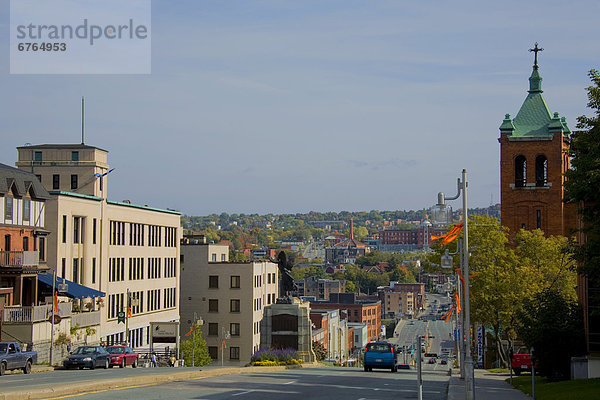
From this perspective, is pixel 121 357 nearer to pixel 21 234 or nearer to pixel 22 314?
pixel 22 314

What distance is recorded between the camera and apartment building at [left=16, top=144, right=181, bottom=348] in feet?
207

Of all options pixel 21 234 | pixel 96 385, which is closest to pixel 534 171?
pixel 21 234

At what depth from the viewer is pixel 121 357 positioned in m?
45.0

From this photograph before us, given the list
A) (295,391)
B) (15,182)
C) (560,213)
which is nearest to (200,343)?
(15,182)

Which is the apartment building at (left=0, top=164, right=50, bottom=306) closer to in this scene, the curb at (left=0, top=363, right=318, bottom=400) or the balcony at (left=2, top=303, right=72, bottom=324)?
the balcony at (left=2, top=303, right=72, bottom=324)

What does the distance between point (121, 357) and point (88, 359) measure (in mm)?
4888

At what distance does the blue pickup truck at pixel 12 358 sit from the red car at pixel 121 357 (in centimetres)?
735

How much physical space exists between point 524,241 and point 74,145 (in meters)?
39.8

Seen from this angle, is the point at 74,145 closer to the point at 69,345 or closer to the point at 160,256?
the point at 160,256

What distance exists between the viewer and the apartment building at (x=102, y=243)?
63.0m

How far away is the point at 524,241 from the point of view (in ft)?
215

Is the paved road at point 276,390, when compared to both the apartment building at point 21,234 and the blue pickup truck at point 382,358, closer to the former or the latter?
the blue pickup truck at point 382,358

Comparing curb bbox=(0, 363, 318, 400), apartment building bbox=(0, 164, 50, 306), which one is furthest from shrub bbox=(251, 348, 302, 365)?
curb bbox=(0, 363, 318, 400)

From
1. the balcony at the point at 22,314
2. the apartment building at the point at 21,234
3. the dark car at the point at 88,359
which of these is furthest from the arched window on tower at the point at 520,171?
the dark car at the point at 88,359
